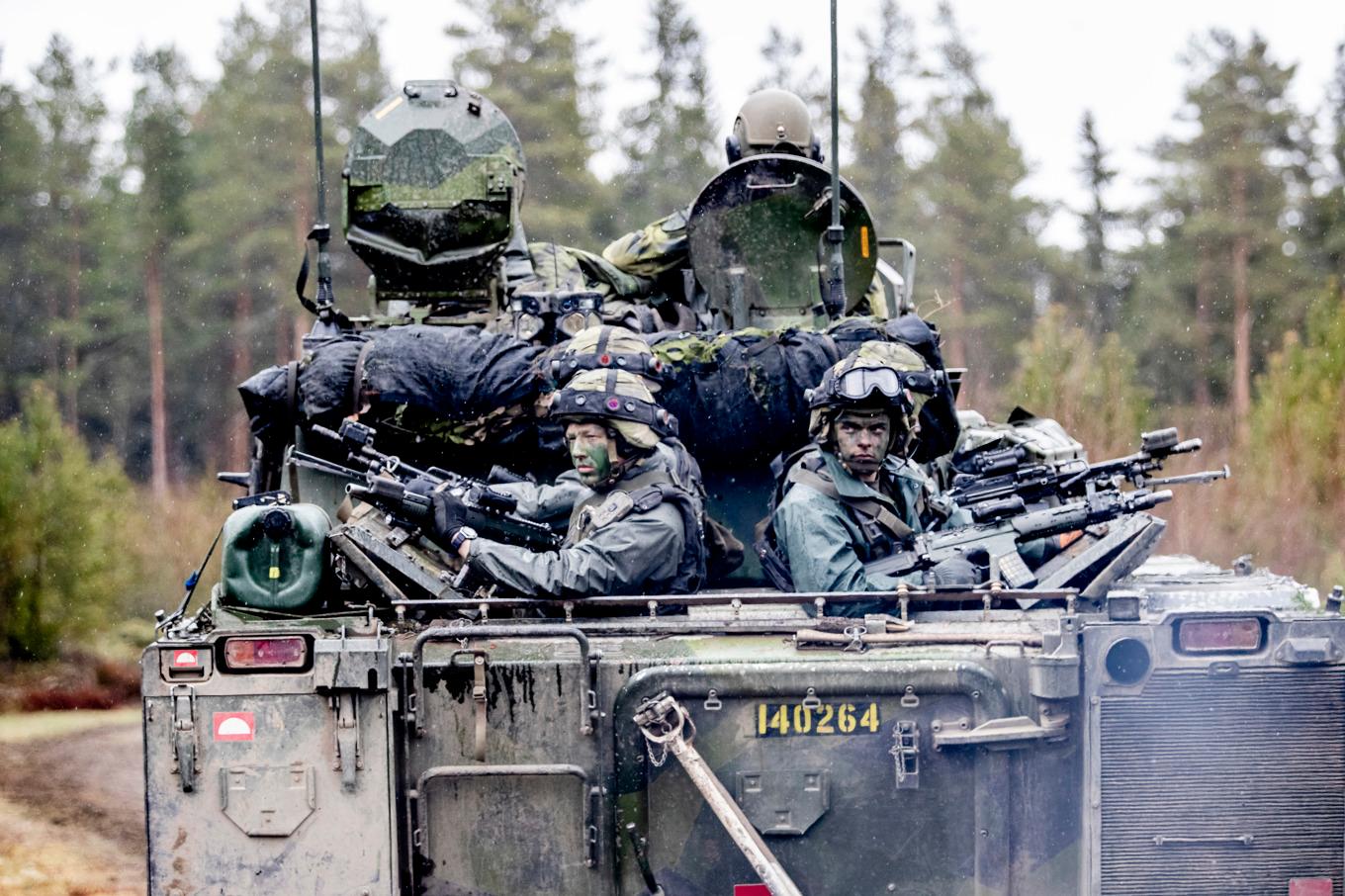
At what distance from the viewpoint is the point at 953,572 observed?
6270mm

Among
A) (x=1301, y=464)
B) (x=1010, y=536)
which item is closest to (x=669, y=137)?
(x=1301, y=464)

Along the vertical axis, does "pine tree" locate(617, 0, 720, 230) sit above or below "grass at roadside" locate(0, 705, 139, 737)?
above

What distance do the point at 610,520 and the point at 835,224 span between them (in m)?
1.68

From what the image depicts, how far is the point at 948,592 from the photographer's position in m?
5.68

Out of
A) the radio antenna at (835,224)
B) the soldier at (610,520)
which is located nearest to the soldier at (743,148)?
the radio antenna at (835,224)

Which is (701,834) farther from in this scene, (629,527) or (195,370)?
(195,370)

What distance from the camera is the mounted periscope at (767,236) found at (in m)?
8.00

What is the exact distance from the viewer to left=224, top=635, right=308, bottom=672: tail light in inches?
209

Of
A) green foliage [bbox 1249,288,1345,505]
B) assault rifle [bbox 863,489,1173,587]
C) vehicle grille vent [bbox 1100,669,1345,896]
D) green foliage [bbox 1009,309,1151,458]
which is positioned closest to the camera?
vehicle grille vent [bbox 1100,669,1345,896]

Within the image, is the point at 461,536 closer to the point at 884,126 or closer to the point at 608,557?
the point at 608,557

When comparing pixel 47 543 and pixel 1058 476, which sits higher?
pixel 1058 476

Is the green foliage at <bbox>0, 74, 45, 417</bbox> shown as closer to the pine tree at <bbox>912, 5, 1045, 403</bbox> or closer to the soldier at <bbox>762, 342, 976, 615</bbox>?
the pine tree at <bbox>912, 5, 1045, 403</bbox>

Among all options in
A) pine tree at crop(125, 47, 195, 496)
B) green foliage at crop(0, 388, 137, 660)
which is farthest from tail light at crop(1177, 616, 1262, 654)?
pine tree at crop(125, 47, 195, 496)

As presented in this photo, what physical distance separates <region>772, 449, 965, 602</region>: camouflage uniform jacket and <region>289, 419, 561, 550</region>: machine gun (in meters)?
0.90
